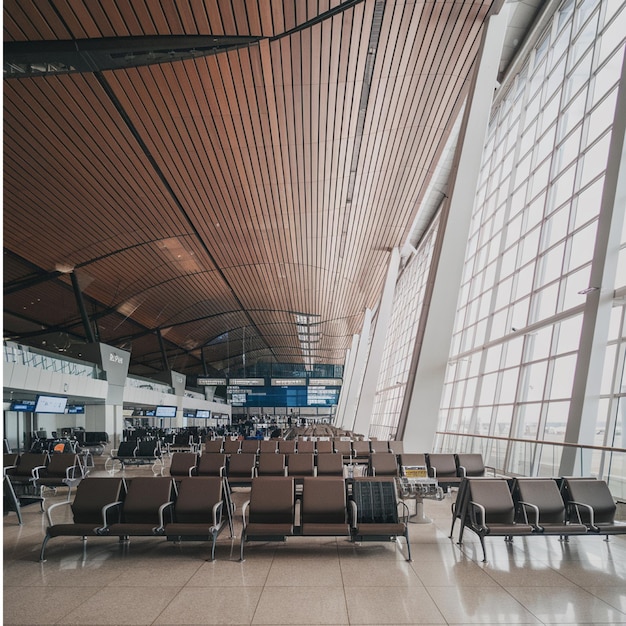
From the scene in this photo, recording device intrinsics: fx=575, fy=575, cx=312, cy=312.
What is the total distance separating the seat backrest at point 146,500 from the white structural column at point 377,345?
1914 centimetres

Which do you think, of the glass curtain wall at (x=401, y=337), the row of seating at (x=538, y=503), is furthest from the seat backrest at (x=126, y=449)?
the glass curtain wall at (x=401, y=337)

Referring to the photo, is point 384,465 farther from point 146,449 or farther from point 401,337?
point 401,337

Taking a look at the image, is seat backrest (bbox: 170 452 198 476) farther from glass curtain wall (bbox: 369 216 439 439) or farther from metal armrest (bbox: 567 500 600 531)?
glass curtain wall (bbox: 369 216 439 439)

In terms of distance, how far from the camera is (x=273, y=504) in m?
6.42

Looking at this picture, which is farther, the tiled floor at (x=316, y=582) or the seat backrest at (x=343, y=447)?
the seat backrest at (x=343, y=447)

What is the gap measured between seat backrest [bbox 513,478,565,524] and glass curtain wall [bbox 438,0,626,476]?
1725 mm

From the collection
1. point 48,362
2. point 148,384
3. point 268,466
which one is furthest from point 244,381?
point 268,466

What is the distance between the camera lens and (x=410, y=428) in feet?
46.2

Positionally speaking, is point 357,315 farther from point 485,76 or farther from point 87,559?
point 87,559

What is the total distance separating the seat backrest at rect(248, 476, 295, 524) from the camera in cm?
639

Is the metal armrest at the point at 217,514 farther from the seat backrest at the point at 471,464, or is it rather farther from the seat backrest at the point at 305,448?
the seat backrest at the point at 305,448

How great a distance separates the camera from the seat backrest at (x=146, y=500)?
644 cm

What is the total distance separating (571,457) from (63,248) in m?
16.2

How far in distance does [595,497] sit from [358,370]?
37264 millimetres
